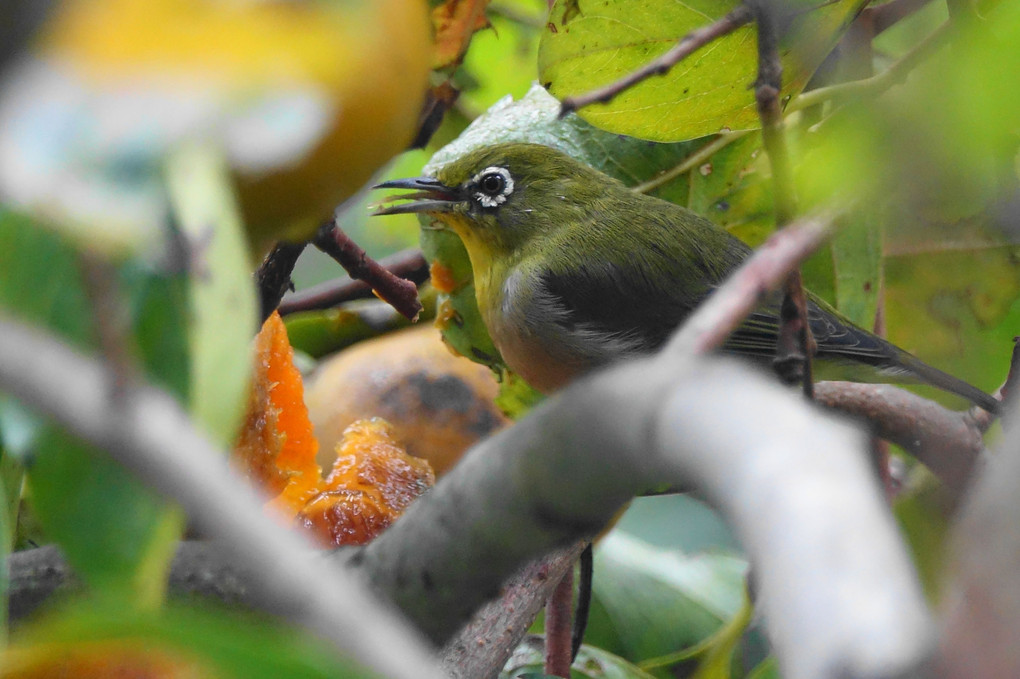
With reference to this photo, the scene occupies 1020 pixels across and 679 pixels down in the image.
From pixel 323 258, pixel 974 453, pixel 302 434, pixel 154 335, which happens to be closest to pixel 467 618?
pixel 154 335

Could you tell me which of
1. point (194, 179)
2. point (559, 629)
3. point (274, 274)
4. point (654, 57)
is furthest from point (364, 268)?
point (194, 179)

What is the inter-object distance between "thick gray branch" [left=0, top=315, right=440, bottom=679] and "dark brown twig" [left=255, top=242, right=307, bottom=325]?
579 mm

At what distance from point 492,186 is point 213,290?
4.79ft

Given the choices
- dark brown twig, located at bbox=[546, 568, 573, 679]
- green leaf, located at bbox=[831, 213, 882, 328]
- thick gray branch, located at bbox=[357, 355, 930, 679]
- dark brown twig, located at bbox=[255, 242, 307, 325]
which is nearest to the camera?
thick gray branch, located at bbox=[357, 355, 930, 679]

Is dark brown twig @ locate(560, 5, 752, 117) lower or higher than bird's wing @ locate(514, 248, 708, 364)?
higher

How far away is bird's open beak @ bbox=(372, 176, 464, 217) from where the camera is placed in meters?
1.67

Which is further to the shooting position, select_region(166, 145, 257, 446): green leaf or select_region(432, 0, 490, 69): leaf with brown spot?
select_region(432, 0, 490, 69): leaf with brown spot

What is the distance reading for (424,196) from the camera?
6.03 ft

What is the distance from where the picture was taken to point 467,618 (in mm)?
549

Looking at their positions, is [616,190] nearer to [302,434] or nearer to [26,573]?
[302,434]

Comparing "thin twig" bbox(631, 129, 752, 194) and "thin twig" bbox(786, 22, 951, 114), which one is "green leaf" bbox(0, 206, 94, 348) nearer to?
"thin twig" bbox(786, 22, 951, 114)

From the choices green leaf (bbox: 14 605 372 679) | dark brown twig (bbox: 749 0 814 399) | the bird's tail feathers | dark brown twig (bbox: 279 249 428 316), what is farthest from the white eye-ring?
green leaf (bbox: 14 605 372 679)

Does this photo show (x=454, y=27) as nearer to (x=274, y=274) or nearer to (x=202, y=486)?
(x=274, y=274)

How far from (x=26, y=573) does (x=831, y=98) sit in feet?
3.73
